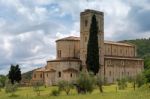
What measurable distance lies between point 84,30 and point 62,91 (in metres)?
29.8

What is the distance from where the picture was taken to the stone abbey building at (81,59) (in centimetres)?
8531

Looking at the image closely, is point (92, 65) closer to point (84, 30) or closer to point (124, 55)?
point (84, 30)

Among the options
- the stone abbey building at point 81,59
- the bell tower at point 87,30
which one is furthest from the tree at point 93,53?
the bell tower at point 87,30

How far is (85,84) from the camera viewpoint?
189 feet

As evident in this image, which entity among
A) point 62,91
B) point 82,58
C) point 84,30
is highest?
point 84,30

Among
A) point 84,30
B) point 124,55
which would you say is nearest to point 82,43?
point 84,30

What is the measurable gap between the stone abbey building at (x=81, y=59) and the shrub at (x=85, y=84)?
21511mm

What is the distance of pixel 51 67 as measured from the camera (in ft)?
285

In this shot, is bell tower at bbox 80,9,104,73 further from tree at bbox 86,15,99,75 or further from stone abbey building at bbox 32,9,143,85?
tree at bbox 86,15,99,75

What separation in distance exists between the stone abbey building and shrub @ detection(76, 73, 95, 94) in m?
21.5

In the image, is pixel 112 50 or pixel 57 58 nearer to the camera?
pixel 57 58

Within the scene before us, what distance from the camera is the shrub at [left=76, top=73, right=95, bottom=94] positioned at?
5712 centimetres

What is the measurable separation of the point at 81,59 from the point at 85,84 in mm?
31170

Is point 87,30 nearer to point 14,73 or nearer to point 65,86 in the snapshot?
point 14,73
